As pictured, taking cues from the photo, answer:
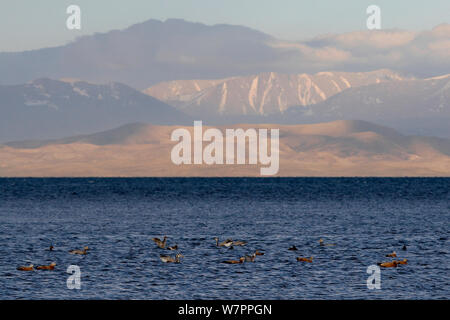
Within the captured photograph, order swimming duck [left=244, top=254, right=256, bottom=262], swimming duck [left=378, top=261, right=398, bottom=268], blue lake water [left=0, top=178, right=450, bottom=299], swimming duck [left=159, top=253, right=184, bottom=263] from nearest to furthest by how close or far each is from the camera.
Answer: blue lake water [left=0, top=178, right=450, bottom=299] < swimming duck [left=378, top=261, right=398, bottom=268] < swimming duck [left=159, top=253, right=184, bottom=263] < swimming duck [left=244, top=254, right=256, bottom=262]

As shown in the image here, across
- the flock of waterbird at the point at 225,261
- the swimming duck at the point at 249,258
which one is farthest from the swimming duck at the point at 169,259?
the swimming duck at the point at 249,258

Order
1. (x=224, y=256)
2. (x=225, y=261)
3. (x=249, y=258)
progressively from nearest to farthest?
1. (x=225, y=261)
2. (x=249, y=258)
3. (x=224, y=256)

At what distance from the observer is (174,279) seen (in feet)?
148

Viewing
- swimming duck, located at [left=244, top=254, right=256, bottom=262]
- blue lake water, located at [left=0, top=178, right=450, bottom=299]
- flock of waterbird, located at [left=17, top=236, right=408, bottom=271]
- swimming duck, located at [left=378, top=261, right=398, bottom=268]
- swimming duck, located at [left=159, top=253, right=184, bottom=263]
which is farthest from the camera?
swimming duck, located at [left=244, top=254, right=256, bottom=262]

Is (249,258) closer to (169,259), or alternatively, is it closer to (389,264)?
(169,259)

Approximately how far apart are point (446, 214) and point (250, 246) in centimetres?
5187

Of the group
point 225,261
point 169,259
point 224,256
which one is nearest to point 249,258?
point 225,261

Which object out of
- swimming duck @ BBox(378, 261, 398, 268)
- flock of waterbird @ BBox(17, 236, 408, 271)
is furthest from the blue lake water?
flock of waterbird @ BBox(17, 236, 408, 271)

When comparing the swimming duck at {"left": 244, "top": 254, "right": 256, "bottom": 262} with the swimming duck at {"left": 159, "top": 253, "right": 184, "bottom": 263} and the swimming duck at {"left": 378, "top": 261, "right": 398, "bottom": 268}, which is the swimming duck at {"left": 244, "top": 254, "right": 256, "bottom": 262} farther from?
the swimming duck at {"left": 378, "top": 261, "right": 398, "bottom": 268}

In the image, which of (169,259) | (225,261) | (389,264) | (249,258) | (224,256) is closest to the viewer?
(389,264)

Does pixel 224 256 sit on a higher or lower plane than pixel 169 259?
lower

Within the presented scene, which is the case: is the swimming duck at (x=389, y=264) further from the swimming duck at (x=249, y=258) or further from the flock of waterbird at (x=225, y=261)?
the swimming duck at (x=249, y=258)
